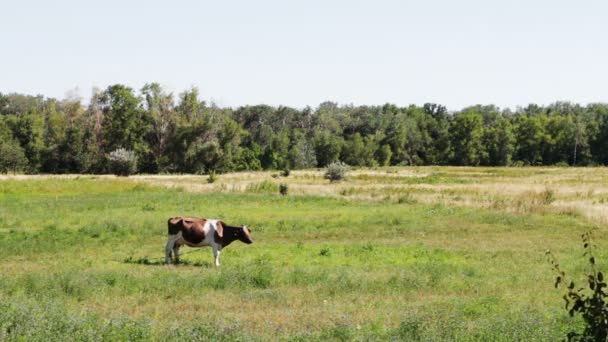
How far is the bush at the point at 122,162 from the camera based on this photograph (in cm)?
8888

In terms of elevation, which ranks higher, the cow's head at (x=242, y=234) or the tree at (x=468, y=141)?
the tree at (x=468, y=141)

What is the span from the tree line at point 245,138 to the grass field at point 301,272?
62.4 metres

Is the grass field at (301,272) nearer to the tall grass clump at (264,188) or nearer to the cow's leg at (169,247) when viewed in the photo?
the cow's leg at (169,247)

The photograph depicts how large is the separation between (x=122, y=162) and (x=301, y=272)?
76.6 metres

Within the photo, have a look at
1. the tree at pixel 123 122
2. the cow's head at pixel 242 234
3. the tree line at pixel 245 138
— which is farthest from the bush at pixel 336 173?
the cow's head at pixel 242 234

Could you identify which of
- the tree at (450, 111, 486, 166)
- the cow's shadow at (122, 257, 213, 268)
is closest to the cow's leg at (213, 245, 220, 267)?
the cow's shadow at (122, 257, 213, 268)

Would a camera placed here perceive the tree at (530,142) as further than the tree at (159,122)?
Yes

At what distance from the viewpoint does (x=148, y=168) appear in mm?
103000

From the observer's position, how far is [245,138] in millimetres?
139250

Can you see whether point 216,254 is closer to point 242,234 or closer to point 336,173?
point 242,234

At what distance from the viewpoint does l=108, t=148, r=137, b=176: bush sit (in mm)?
88875

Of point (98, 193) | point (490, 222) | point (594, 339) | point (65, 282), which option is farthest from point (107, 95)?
point (594, 339)

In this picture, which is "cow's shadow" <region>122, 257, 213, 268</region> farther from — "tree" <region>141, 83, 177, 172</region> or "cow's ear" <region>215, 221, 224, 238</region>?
"tree" <region>141, 83, 177, 172</region>

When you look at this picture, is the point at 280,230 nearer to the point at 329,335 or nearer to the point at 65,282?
the point at 65,282
